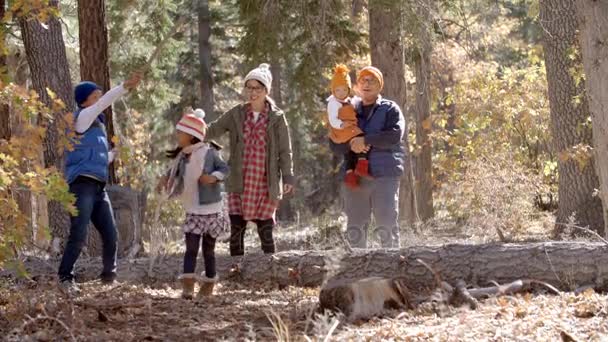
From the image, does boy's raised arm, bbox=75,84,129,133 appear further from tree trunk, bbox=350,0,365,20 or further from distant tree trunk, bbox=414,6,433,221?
distant tree trunk, bbox=414,6,433,221

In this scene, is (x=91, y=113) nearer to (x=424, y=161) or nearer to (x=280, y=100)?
(x=424, y=161)

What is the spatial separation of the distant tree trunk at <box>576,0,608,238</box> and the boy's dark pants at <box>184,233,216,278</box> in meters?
→ 3.02

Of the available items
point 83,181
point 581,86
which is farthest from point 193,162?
point 581,86

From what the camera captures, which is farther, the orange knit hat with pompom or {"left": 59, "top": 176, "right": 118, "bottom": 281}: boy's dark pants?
the orange knit hat with pompom

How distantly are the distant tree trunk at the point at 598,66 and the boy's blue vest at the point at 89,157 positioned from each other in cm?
370

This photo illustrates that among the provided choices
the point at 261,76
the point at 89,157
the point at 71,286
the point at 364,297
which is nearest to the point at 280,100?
the point at 261,76

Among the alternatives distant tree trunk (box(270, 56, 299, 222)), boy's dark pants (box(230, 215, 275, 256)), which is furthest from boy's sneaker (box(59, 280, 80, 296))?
distant tree trunk (box(270, 56, 299, 222))

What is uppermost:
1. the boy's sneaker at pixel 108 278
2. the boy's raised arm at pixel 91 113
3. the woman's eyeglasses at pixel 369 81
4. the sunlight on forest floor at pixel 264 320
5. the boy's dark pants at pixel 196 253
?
the woman's eyeglasses at pixel 369 81

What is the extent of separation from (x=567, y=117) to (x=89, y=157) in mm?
6542

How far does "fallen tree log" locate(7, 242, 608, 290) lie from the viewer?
22.4 feet

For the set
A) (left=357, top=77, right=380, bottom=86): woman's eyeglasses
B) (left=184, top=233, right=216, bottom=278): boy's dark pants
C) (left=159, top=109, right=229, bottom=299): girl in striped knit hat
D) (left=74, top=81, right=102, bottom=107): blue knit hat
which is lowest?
(left=184, top=233, right=216, bottom=278): boy's dark pants

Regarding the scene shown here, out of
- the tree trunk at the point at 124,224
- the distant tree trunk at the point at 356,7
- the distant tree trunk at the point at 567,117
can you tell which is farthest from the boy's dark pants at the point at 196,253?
the distant tree trunk at the point at 567,117

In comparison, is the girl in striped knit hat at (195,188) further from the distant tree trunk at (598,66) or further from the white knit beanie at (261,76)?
the distant tree trunk at (598,66)

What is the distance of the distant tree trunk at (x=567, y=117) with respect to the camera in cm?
1146
